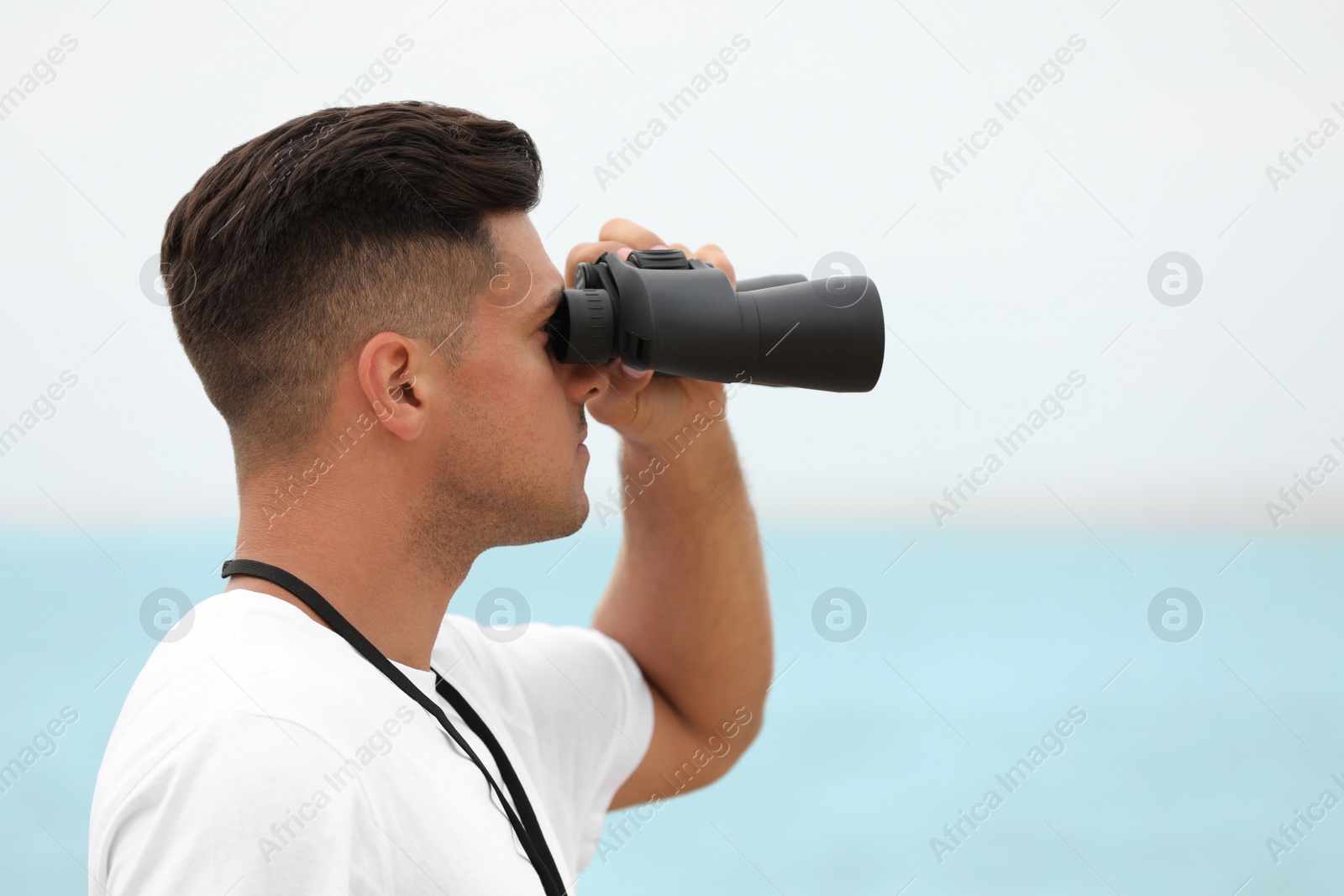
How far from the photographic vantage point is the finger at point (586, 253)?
3.88 ft

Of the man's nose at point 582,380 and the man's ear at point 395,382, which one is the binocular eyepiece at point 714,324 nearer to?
the man's nose at point 582,380

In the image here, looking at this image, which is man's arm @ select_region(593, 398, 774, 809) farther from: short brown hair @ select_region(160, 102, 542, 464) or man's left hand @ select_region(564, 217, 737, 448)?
short brown hair @ select_region(160, 102, 542, 464)

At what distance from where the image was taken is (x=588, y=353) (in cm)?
105

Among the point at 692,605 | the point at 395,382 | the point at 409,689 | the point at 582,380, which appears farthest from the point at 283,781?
the point at 692,605

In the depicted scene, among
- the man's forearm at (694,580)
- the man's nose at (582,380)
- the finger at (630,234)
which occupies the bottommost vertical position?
the man's forearm at (694,580)

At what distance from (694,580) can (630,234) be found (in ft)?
1.32

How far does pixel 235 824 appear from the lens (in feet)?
2.27

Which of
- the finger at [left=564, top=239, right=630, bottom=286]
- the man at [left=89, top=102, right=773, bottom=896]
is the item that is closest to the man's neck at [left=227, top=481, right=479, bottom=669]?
the man at [left=89, top=102, right=773, bottom=896]

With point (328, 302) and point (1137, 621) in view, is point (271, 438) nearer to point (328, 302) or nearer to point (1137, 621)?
point (328, 302)

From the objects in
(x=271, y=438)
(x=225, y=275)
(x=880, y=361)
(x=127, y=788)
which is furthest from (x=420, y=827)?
(x=880, y=361)

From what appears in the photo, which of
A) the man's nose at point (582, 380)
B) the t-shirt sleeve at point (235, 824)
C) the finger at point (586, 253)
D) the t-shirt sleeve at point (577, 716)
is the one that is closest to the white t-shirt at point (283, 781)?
the t-shirt sleeve at point (235, 824)

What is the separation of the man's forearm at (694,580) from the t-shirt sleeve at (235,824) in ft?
1.98

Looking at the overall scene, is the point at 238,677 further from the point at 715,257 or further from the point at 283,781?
the point at 715,257

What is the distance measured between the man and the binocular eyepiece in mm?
49
